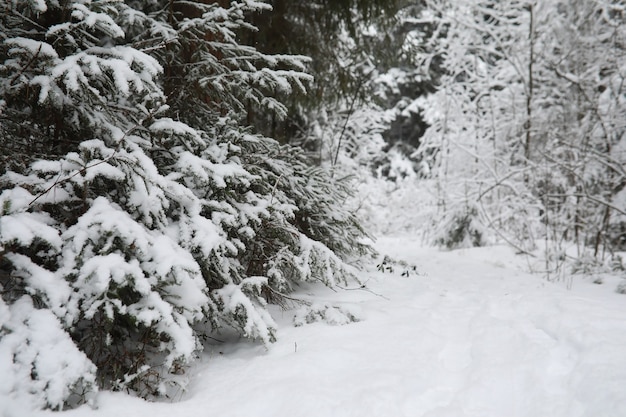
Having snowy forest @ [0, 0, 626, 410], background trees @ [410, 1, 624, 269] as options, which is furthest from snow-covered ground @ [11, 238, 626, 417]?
background trees @ [410, 1, 624, 269]

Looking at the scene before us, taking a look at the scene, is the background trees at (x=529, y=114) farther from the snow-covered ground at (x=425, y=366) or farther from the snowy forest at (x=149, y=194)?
the snow-covered ground at (x=425, y=366)

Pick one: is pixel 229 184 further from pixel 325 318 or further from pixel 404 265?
pixel 404 265

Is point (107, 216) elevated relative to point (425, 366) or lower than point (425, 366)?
elevated

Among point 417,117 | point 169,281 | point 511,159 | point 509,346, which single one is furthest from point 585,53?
point 417,117

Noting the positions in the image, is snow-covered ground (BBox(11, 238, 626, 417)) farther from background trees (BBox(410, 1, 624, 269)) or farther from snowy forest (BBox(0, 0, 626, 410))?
background trees (BBox(410, 1, 624, 269))

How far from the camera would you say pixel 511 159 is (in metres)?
8.91

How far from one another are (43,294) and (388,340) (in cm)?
212

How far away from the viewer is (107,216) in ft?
6.82

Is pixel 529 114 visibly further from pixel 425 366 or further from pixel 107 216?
pixel 107 216

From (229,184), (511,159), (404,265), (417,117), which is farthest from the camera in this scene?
(417,117)

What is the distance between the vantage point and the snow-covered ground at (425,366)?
6.33ft

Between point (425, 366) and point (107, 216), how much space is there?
206 cm

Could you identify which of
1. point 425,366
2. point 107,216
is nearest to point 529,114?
point 425,366

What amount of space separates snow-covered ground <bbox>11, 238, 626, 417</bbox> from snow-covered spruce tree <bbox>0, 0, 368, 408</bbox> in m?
0.23
